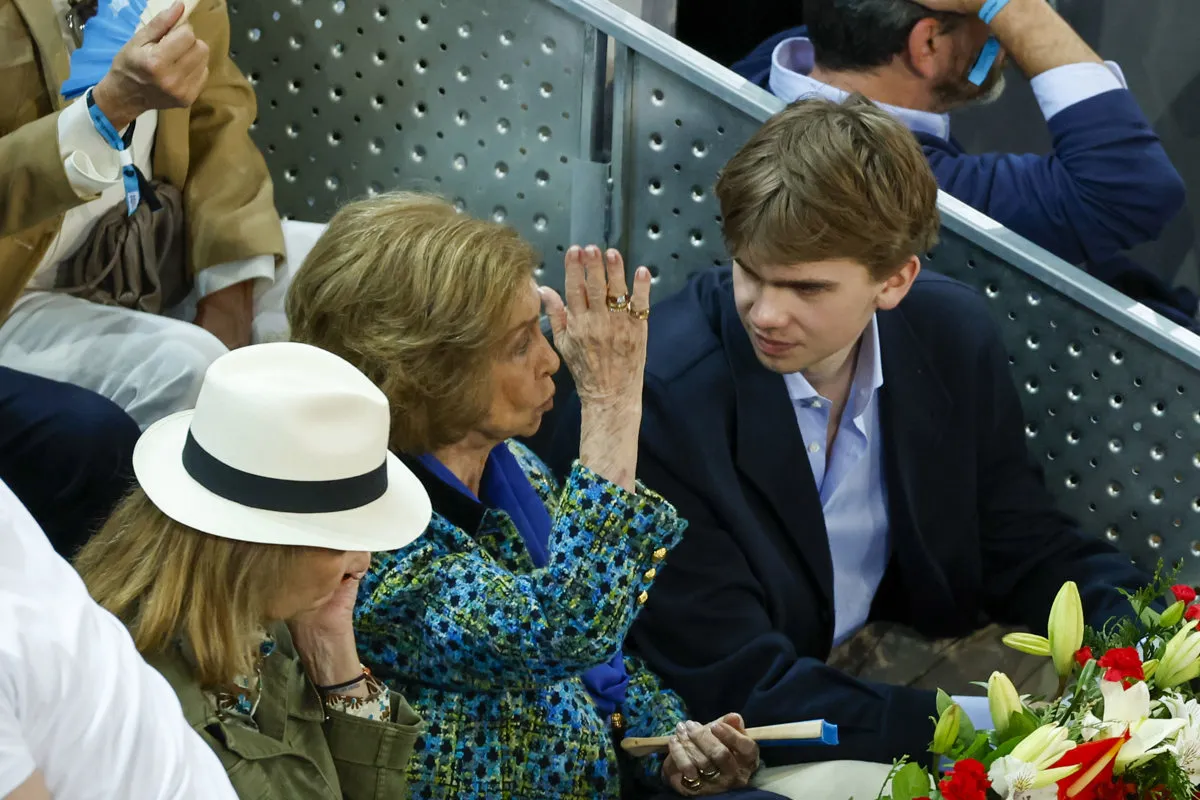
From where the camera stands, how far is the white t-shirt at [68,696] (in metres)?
0.85

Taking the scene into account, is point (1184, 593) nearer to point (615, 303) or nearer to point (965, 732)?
point (965, 732)

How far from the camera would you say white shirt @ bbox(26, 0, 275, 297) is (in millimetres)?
1873

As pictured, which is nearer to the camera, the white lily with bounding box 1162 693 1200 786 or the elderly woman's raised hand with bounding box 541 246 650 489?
the white lily with bounding box 1162 693 1200 786

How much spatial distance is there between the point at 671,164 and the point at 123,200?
0.81 m

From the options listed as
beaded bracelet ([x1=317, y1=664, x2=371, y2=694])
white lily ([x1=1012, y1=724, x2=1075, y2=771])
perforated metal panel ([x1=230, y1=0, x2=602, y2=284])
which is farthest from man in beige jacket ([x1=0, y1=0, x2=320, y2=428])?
white lily ([x1=1012, y1=724, x2=1075, y2=771])

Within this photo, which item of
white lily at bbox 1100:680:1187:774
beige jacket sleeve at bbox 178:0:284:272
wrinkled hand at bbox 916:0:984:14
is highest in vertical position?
wrinkled hand at bbox 916:0:984:14

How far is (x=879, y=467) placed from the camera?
2.30 metres

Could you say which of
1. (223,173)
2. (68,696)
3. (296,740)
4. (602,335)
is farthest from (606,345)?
(68,696)

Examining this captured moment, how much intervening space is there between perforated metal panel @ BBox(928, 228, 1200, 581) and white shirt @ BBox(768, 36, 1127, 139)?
468 millimetres

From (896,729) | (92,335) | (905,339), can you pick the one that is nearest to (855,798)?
(896,729)

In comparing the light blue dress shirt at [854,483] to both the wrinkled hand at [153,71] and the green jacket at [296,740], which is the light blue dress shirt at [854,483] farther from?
the wrinkled hand at [153,71]

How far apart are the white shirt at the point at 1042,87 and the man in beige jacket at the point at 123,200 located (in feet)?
2.98

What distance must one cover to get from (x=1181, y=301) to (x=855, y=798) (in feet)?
4.53

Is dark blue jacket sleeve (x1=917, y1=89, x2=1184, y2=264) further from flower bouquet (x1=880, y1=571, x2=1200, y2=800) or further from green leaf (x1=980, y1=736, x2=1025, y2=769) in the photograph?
green leaf (x1=980, y1=736, x2=1025, y2=769)
